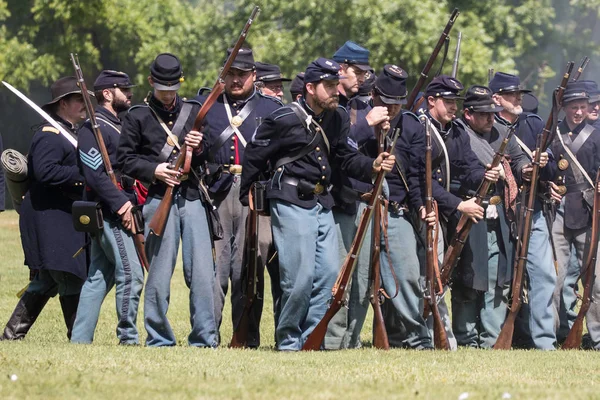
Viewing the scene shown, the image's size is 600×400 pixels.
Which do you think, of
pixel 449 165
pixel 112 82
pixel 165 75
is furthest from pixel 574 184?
pixel 112 82

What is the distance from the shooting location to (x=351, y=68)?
10227 millimetres

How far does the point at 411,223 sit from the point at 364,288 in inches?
25.0

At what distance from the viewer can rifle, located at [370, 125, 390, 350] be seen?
9406 mm

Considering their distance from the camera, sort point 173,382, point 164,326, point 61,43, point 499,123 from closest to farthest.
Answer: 1. point 173,382
2. point 164,326
3. point 499,123
4. point 61,43

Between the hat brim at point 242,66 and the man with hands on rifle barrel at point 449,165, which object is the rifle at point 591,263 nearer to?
the man with hands on rifle barrel at point 449,165

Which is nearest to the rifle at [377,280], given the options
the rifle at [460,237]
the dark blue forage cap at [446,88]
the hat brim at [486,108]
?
the rifle at [460,237]

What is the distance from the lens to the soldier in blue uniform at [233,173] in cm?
965

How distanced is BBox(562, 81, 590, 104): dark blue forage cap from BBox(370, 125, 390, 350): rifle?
228 centimetres

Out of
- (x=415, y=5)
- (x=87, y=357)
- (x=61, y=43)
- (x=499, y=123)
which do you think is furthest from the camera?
(x=61, y=43)

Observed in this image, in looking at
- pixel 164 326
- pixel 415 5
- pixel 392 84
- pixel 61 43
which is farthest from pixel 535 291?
pixel 61 43

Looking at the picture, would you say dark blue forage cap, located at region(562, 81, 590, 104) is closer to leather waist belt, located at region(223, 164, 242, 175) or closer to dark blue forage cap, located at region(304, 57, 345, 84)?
dark blue forage cap, located at region(304, 57, 345, 84)

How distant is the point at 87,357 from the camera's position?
26.6 feet

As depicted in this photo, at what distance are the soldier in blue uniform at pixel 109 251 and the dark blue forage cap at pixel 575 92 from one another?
12.8 feet

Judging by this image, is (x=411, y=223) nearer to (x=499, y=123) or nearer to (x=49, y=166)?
(x=499, y=123)
